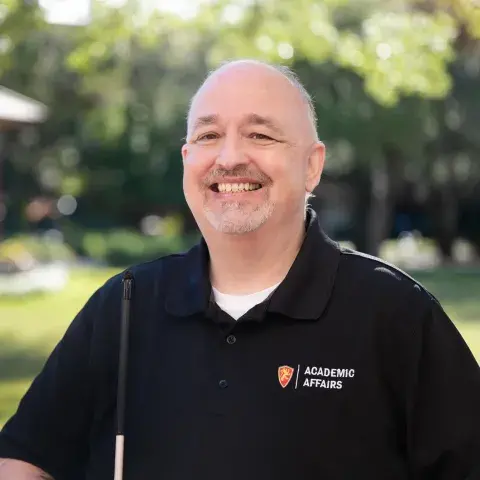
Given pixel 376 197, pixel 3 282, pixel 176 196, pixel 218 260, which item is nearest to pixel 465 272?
pixel 376 197

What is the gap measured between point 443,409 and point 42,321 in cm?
1256

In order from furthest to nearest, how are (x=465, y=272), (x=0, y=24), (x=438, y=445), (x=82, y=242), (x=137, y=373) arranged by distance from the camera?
(x=82, y=242) < (x=465, y=272) < (x=0, y=24) < (x=137, y=373) < (x=438, y=445)

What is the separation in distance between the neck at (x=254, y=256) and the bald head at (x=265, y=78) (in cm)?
28

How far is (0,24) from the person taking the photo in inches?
403

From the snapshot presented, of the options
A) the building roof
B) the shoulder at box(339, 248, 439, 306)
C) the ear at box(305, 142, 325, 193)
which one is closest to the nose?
the ear at box(305, 142, 325, 193)

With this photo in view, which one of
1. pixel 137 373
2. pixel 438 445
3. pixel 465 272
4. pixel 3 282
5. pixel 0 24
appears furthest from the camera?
pixel 465 272

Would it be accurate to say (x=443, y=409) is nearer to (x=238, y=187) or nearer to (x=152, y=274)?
(x=238, y=187)

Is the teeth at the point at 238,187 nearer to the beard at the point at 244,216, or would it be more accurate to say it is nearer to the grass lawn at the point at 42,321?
the beard at the point at 244,216

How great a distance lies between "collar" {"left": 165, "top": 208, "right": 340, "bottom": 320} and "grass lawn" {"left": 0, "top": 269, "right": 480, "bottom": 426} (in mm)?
5577

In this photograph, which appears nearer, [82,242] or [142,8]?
[142,8]

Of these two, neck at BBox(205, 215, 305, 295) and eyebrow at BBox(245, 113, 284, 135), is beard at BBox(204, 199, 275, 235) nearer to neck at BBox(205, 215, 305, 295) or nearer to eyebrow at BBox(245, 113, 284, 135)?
neck at BBox(205, 215, 305, 295)

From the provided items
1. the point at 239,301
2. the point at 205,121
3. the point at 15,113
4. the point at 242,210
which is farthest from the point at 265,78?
the point at 15,113

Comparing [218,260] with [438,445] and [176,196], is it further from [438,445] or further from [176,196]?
[176,196]

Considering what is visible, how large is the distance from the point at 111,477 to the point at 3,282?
16653mm
